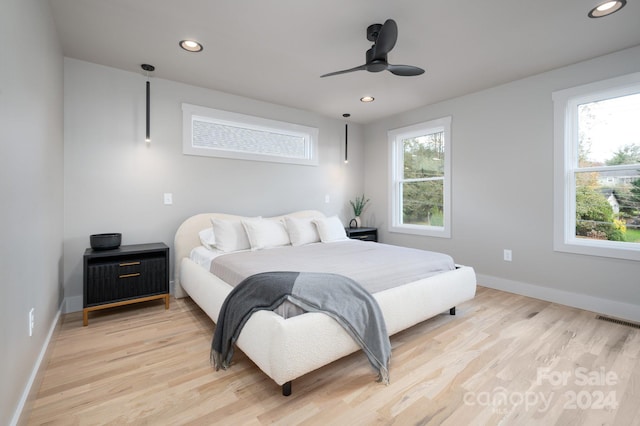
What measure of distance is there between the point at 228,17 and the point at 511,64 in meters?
2.74

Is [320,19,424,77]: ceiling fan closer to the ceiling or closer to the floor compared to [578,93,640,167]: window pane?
closer to the ceiling

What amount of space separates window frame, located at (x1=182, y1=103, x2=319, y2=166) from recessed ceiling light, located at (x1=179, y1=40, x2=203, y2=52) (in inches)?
35.0

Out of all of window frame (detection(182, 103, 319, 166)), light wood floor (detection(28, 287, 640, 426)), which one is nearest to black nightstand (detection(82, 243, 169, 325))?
light wood floor (detection(28, 287, 640, 426))

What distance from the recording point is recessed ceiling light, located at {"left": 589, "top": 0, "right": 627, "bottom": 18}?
204 centimetres

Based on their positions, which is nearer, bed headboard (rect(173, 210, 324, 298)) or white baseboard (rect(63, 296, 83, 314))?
white baseboard (rect(63, 296, 83, 314))

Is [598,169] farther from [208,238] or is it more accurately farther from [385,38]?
[208,238]

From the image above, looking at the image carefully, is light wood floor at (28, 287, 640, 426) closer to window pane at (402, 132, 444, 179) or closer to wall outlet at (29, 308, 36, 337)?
wall outlet at (29, 308, 36, 337)

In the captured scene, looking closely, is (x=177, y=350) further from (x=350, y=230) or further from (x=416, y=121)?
(x=416, y=121)

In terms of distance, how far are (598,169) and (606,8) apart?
4.95 feet

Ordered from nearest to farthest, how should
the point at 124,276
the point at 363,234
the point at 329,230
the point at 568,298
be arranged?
the point at 124,276 < the point at 568,298 < the point at 329,230 < the point at 363,234

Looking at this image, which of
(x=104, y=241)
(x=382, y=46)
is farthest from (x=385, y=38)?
(x=104, y=241)

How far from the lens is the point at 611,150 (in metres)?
2.89

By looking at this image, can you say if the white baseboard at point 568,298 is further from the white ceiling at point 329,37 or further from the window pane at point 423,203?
the white ceiling at point 329,37

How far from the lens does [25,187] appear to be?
157 centimetres
